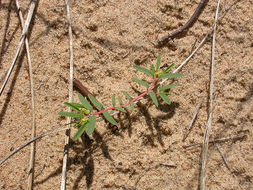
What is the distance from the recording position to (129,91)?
2.20m

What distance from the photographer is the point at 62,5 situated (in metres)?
2.32

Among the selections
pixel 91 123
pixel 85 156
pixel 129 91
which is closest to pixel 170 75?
pixel 129 91

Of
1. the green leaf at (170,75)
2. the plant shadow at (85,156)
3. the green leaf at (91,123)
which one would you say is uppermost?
the green leaf at (170,75)

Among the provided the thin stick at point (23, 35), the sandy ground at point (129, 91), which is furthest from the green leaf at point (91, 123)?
the thin stick at point (23, 35)

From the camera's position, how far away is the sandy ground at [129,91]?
2.05 metres

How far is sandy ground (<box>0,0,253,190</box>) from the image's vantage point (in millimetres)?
2051

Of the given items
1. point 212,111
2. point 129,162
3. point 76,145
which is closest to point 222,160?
point 212,111

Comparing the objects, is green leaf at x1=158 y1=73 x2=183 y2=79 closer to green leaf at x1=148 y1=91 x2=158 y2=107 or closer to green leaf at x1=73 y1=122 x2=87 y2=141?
green leaf at x1=148 y1=91 x2=158 y2=107

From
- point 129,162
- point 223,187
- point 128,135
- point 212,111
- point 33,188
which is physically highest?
point 212,111

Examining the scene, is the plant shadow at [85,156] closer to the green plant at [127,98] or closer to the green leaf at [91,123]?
the green plant at [127,98]

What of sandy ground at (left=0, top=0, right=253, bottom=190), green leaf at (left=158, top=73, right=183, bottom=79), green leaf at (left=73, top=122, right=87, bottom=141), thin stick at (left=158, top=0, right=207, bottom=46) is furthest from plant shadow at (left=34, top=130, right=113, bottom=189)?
thin stick at (left=158, top=0, right=207, bottom=46)

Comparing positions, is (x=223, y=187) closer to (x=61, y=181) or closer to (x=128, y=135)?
(x=128, y=135)

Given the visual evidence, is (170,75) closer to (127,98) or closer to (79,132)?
(127,98)

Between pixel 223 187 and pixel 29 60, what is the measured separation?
210 centimetres
